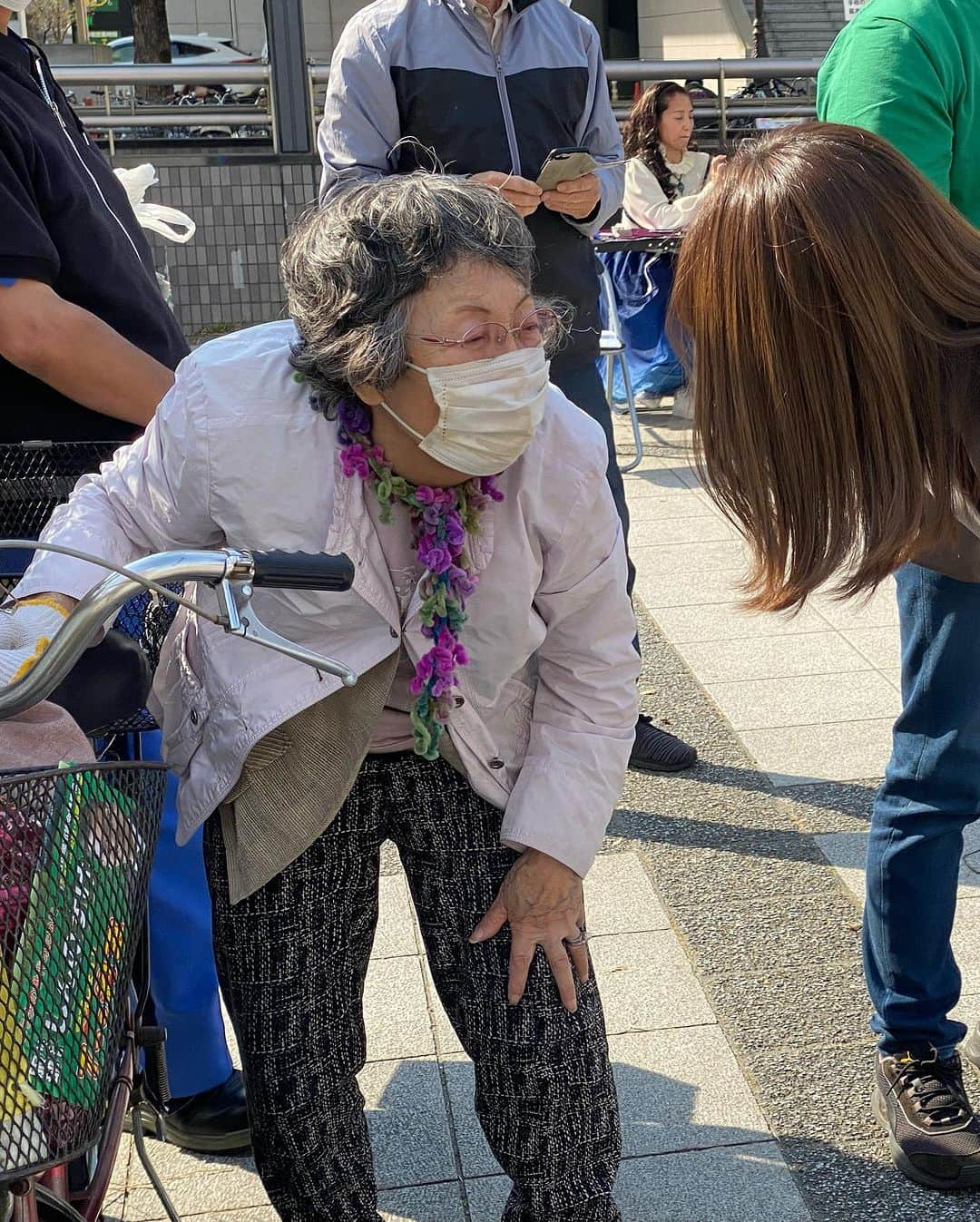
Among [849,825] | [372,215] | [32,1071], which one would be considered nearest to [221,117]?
[849,825]

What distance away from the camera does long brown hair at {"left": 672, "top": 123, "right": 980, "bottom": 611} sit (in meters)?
1.71

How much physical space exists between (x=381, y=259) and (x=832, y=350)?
0.56 m

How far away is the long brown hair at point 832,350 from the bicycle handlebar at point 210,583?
638mm

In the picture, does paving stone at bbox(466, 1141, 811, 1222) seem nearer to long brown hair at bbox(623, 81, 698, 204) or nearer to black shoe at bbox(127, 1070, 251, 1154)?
black shoe at bbox(127, 1070, 251, 1154)

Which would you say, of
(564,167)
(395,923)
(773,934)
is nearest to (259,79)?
(564,167)

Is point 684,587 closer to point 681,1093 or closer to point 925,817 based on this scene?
point 681,1093

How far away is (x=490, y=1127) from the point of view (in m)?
1.95

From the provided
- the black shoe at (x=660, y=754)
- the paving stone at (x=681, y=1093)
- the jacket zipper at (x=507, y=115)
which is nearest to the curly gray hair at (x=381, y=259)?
the paving stone at (x=681, y=1093)

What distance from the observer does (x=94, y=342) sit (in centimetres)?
223

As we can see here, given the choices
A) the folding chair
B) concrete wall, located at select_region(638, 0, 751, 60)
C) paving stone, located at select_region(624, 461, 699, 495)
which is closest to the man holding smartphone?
the folding chair

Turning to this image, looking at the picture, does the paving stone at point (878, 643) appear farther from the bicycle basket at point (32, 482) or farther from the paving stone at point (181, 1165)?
the bicycle basket at point (32, 482)

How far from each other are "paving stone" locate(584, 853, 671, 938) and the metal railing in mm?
7351

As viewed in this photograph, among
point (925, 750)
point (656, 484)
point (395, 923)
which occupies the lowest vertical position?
point (656, 484)

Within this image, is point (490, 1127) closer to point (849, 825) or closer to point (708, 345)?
point (708, 345)
